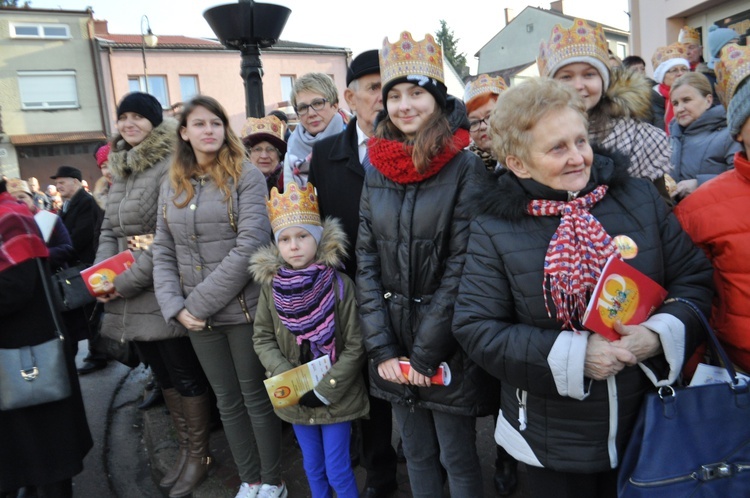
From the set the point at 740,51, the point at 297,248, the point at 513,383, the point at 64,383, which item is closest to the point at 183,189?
the point at 297,248

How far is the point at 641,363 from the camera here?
1822 millimetres

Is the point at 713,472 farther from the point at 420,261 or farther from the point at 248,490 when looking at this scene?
the point at 248,490

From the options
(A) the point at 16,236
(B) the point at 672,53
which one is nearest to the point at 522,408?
(A) the point at 16,236

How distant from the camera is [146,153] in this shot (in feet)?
11.6

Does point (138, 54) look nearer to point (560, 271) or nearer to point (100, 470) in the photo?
point (100, 470)

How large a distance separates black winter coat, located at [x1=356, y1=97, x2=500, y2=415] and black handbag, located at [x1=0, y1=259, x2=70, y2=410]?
1.79 metres

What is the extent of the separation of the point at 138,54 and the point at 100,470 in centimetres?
2780

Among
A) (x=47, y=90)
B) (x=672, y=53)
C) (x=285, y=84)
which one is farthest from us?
(x=285, y=84)

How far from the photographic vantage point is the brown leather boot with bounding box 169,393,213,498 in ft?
11.7

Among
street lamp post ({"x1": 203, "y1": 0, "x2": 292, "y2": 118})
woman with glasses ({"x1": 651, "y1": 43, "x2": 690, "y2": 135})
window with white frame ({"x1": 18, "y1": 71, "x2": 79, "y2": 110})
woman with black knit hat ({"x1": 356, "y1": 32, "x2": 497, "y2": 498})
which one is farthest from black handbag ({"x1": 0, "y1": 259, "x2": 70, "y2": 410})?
window with white frame ({"x1": 18, "y1": 71, "x2": 79, "y2": 110})

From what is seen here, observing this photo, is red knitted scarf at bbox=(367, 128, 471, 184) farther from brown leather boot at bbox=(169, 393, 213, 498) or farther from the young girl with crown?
brown leather boot at bbox=(169, 393, 213, 498)

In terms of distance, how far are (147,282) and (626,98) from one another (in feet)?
9.57

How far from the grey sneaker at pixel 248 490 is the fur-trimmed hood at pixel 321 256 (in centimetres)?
134

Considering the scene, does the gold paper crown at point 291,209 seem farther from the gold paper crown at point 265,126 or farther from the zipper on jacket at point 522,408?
the gold paper crown at point 265,126
